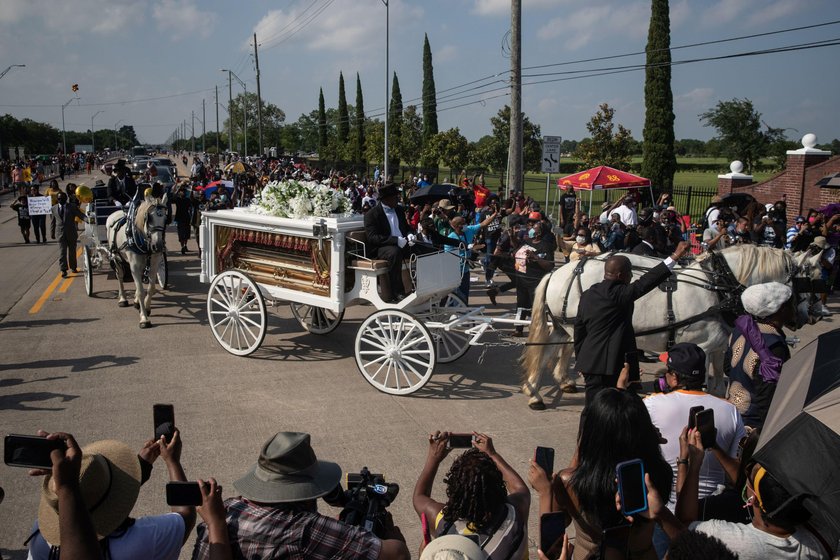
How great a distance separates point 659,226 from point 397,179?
35.7 m

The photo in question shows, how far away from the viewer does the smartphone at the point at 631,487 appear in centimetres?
244

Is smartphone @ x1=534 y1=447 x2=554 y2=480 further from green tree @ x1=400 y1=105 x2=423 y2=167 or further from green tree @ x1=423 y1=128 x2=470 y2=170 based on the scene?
green tree @ x1=400 y1=105 x2=423 y2=167

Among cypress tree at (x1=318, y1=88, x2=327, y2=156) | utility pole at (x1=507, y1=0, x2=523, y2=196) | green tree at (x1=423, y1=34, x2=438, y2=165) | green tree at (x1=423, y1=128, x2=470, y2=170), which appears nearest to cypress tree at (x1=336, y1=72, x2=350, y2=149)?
cypress tree at (x1=318, y1=88, x2=327, y2=156)

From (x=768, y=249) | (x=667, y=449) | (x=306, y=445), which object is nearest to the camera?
(x=306, y=445)

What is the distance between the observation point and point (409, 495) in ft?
18.5

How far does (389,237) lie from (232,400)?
8.30ft

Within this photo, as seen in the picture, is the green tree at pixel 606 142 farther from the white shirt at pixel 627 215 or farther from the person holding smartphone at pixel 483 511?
the person holding smartphone at pixel 483 511

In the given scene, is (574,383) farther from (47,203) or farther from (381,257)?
(47,203)

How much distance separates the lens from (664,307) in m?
7.46

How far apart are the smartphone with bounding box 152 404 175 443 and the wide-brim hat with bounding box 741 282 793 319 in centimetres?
359

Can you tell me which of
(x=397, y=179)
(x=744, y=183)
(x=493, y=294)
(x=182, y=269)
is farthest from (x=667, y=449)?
(x=397, y=179)

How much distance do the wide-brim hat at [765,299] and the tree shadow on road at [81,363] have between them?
7304mm

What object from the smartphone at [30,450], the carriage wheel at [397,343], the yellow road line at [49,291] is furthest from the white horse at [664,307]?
the yellow road line at [49,291]

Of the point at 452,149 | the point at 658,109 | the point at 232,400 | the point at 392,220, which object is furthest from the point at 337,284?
the point at 452,149
